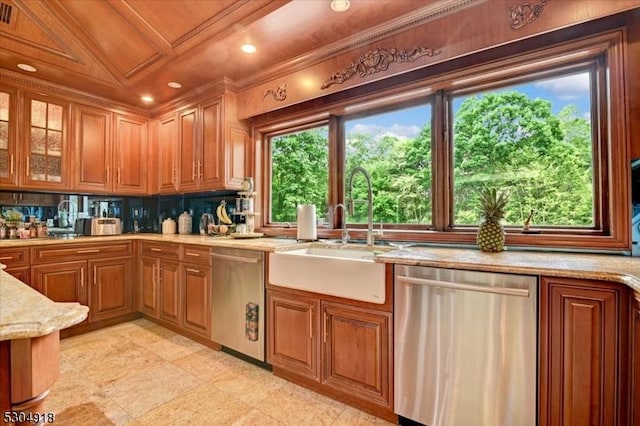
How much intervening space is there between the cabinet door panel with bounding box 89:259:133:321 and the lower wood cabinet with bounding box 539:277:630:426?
11.5 ft

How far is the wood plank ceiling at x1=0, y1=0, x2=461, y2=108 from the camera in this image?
2.00 meters

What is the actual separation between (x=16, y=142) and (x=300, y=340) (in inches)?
122

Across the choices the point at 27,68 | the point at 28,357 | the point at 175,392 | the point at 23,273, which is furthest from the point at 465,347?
the point at 27,68

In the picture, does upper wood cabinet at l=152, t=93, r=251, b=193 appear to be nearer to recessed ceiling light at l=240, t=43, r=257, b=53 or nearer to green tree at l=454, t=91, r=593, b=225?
recessed ceiling light at l=240, t=43, r=257, b=53

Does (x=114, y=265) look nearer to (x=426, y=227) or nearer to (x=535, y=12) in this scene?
(x=426, y=227)

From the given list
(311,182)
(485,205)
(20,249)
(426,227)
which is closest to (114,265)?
(20,249)

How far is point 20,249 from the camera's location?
2.59m

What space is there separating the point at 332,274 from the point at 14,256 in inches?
105

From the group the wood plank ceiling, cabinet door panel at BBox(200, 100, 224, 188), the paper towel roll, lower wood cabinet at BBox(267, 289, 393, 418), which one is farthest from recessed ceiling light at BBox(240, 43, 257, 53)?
lower wood cabinet at BBox(267, 289, 393, 418)

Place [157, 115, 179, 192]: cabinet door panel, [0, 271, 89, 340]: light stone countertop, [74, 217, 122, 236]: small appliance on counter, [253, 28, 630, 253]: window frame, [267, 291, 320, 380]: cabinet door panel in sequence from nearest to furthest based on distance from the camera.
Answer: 1. [0, 271, 89, 340]: light stone countertop
2. [253, 28, 630, 253]: window frame
3. [267, 291, 320, 380]: cabinet door panel
4. [74, 217, 122, 236]: small appliance on counter
5. [157, 115, 179, 192]: cabinet door panel

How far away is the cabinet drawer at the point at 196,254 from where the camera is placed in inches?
103

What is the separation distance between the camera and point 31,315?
0.79m

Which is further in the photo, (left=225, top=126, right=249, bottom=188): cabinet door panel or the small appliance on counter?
the small appliance on counter

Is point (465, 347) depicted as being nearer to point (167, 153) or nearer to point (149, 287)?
point (149, 287)
